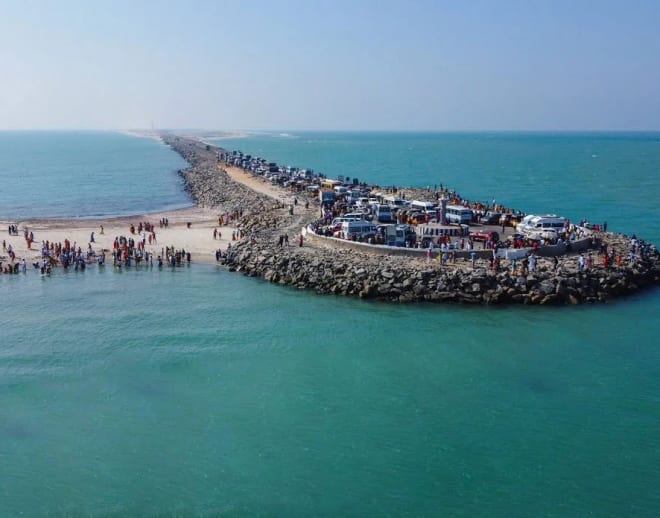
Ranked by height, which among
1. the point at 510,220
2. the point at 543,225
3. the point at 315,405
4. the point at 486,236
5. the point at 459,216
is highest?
the point at 459,216

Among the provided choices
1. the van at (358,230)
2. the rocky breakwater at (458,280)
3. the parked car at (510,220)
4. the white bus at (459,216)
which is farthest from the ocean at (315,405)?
the white bus at (459,216)

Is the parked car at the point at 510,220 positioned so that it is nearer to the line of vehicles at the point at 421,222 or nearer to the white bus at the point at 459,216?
the line of vehicles at the point at 421,222

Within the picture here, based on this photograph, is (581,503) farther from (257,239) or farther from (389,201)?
(389,201)

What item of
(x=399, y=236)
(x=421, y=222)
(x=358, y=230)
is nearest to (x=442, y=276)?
(x=399, y=236)

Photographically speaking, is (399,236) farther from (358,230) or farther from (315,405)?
(315,405)

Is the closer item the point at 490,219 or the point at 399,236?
the point at 399,236

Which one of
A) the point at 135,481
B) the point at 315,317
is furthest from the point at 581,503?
the point at 315,317

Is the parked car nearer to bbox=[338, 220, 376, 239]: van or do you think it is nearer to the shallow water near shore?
bbox=[338, 220, 376, 239]: van
